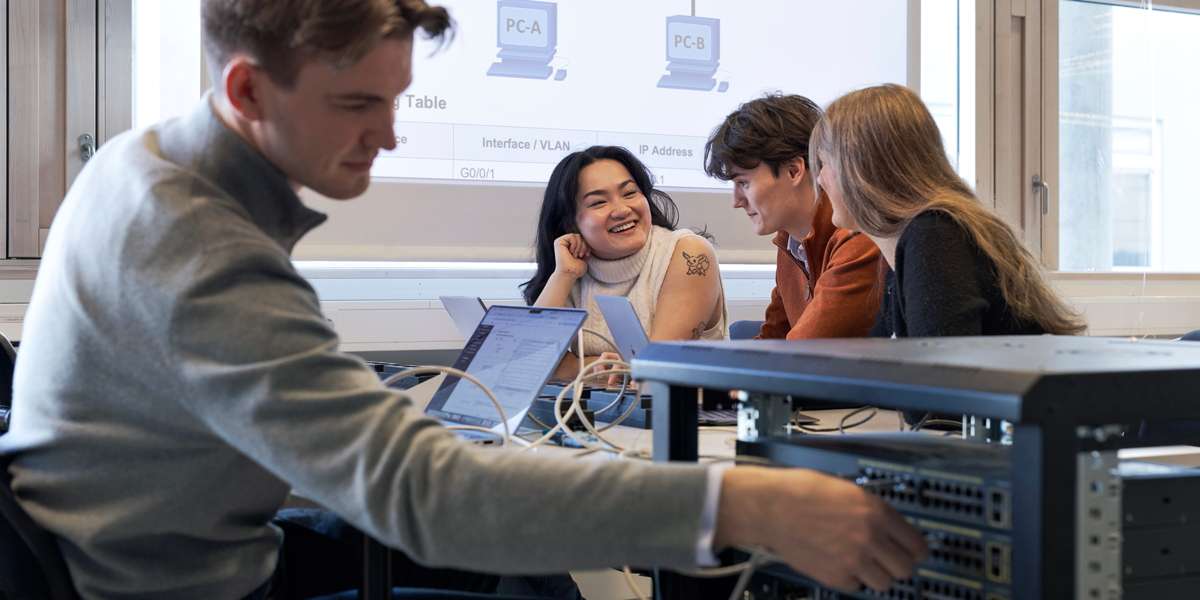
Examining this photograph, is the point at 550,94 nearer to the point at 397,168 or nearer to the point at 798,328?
the point at 397,168

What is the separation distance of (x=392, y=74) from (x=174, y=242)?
0.80 feet

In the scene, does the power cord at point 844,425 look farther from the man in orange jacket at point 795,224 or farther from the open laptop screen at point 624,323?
the man in orange jacket at point 795,224

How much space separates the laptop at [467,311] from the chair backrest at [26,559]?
1.10 m

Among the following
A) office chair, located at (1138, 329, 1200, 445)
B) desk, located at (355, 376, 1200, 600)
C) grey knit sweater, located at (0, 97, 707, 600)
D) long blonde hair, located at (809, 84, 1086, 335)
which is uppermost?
long blonde hair, located at (809, 84, 1086, 335)

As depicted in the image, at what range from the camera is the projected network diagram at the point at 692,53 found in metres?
3.30

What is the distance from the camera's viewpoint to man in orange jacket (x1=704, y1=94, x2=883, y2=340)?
201cm

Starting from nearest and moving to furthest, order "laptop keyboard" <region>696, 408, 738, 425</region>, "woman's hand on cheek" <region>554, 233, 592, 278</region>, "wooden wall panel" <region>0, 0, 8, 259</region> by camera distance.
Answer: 1. "laptop keyboard" <region>696, 408, 738, 425</region>
2. "woman's hand on cheek" <region>554, 233, 592, 278</region>
3. "wooden wall panel" <region>0, 0, 8, 259</region>

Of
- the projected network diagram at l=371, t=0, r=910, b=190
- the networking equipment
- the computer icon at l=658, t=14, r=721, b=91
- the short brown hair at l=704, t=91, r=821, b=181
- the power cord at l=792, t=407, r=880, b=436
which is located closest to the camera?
the networking equipment

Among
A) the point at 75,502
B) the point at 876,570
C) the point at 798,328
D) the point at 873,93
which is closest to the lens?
the point at 876,570

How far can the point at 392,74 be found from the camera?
0.82 metres

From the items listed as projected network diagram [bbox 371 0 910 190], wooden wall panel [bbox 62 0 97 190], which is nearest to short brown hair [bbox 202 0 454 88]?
projected network diagram [bbox 371 0 910 190]

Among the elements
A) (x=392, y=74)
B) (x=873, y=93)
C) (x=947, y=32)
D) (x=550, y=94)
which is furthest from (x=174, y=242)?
(x=947, y=32)

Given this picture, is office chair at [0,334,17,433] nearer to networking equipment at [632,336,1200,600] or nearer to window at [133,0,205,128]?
networking equipment at [632,336,1200,600]

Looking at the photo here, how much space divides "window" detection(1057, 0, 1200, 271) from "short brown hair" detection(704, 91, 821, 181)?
7.03 feet
